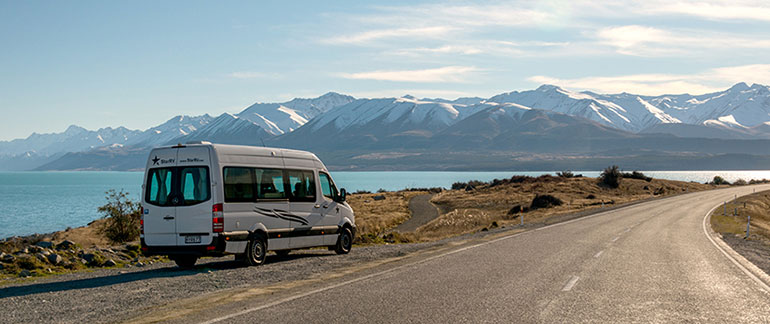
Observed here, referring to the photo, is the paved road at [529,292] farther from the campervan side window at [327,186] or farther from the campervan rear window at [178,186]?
the campervan rear window at [178,186]

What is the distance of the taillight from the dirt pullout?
83.1 ft

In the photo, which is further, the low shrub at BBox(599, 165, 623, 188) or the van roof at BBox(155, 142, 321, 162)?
the low shrub at BBox(599, 165, 623, 188)

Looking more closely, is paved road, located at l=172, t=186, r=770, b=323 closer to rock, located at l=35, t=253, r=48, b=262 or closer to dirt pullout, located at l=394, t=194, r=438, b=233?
rock, located at l=35, t=253, r=48, b=262

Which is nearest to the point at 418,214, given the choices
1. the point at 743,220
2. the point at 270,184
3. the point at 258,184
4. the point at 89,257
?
the point at 743,220

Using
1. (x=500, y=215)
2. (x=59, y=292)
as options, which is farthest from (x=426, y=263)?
(x=500, y=215)

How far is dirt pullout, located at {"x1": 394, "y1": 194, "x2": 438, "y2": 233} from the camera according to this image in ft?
141

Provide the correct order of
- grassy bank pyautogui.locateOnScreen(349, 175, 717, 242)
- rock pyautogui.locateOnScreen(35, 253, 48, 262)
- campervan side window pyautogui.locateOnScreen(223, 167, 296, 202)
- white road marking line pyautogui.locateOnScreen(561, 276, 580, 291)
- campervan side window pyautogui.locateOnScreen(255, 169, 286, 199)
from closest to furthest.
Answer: white road marking line pyautogui.locateOnScreen(561, 276, 580, 291)
campervan side window pyautogui.locateOnScreen(223, 167, 296, 202)
campervan side window pyautogui.locateOnScreen(255, 169, 286, 199)
rock pyautogui.locateOnScreen(35, 253, 48, 262)
grassy bank pyautogui.locateOnScreen(349, 175, 717, 242)

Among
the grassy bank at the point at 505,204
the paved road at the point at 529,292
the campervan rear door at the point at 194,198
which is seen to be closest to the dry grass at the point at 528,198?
the grassy bank at the point at 505,204

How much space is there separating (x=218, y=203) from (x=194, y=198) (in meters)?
0.57

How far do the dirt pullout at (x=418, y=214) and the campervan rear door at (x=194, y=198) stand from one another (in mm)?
25386

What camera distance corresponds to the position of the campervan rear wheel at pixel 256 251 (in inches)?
619

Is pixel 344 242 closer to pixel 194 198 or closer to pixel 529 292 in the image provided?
pixel 194 198

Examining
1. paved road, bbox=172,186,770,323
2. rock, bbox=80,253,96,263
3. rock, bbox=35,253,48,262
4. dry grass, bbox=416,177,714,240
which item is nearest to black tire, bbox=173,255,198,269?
rock, bbox=80,253,96,263

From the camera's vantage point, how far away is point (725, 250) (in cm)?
2152
